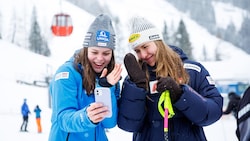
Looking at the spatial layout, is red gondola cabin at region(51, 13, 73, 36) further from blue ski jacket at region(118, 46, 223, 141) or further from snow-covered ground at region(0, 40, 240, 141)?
blue ski jacket at region(118, 46, 223, 141)

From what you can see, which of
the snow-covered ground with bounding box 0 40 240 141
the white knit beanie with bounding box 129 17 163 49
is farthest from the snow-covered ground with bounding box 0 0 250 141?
the white knit beanie with bounding box 129 17 163 49

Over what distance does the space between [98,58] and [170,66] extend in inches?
18.4

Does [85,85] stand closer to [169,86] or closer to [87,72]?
[87,72]

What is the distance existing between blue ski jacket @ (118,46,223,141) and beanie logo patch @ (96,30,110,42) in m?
0.32

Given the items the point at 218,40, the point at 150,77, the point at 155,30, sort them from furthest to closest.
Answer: the point at 218,40
the point at 155,30
the point at 150,77

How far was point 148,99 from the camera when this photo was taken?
2365mm

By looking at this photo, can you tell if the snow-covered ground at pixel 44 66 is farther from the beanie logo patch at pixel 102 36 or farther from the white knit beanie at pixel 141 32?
the beanie logo patch at pixel 102 36

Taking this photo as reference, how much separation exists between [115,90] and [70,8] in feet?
421

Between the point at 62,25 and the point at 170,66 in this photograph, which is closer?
the point at 170,66

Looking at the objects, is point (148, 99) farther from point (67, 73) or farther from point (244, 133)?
point (244, 133)

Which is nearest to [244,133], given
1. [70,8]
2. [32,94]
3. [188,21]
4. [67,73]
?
[67,73]

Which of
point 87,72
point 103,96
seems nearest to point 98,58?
point 87,72

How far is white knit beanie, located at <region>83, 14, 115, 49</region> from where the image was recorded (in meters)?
2.42

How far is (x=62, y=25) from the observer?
69.5 ft
